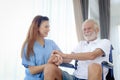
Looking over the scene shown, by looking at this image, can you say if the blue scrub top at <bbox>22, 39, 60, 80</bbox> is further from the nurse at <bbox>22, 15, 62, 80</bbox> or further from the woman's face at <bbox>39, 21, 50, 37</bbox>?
the woman's face at <bbox>39, 21, 50, 37</bbox>

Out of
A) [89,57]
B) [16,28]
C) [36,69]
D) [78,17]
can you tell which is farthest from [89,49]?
[78,17]

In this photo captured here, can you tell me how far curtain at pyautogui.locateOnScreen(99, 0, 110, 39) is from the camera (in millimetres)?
4043

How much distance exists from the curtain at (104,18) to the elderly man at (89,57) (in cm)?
194

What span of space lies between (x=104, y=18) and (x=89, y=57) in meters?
2.48

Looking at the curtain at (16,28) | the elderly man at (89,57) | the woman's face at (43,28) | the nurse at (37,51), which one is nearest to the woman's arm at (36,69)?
the nurse at (37,51)

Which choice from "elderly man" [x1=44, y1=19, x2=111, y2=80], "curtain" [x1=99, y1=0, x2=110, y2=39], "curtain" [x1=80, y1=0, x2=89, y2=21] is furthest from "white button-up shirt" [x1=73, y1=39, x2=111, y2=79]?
"curtain" [x1=99, y1=0, x2=110, y2=39]

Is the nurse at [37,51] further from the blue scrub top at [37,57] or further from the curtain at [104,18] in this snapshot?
the curtain at [104,18]

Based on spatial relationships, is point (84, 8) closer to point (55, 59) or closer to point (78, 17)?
point (78, 17)

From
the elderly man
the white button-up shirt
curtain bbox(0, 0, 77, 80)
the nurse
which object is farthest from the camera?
curtain bbox(0, 0, 77, 80)

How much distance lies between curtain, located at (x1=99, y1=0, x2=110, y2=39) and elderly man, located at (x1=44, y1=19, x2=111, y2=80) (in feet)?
6.35

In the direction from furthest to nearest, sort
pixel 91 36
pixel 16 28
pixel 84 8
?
1. pixel 84 8
2. pixel 16 28
3. pixel 91 36

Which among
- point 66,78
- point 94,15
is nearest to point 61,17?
point 66,78

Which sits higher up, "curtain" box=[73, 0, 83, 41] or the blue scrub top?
"curtain" box=[73, 0, 83, 41]

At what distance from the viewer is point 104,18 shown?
4.16 metres
